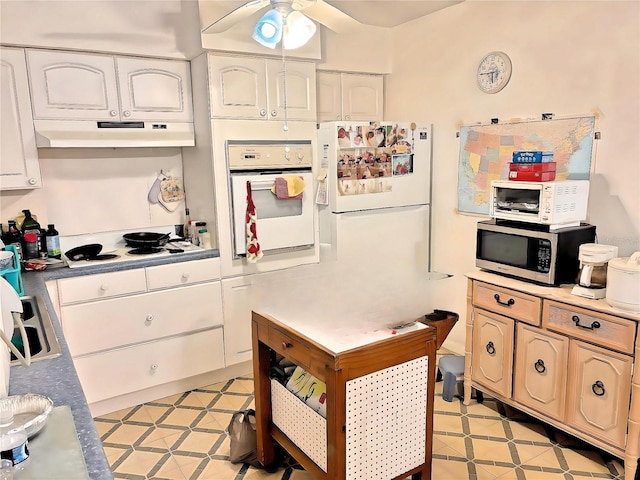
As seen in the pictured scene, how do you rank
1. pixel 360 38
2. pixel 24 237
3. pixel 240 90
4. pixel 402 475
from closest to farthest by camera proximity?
pixel 402 475 < pixel 24 237 < pixel 240 90 < pixel 360 38

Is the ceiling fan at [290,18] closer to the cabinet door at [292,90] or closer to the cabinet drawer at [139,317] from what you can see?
the cabinet door at [292,90]

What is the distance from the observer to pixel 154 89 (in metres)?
3.24

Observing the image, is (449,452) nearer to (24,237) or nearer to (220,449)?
(220,449)

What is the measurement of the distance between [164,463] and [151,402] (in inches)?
27.9

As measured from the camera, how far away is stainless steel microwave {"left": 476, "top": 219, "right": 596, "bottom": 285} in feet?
8.61

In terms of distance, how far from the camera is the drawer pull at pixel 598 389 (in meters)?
2.40

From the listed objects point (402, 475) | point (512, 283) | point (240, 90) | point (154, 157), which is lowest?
point (402, 475)

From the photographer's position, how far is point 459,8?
3.54 m

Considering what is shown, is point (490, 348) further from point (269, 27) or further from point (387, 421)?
point (269, 27)

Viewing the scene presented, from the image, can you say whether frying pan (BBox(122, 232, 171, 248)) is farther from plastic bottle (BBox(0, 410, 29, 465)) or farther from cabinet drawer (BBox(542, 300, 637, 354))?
cabinet drawer (BBox(542, 300, 637, 354))

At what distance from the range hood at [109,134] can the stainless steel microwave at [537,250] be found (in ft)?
6.91

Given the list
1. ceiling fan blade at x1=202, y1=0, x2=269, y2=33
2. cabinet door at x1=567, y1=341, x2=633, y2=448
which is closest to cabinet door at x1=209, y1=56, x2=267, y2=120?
ceiling fan blade at x1=202, y1=0, x2=269, y2=33

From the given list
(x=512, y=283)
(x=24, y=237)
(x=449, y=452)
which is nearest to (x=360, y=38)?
(x=512, y=283)

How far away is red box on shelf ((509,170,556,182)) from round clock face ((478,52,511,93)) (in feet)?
2.81
